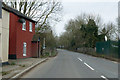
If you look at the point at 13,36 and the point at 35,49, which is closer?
the point at 13,36

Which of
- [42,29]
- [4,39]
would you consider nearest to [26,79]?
[4,39]

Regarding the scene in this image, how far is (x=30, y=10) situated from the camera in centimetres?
3547

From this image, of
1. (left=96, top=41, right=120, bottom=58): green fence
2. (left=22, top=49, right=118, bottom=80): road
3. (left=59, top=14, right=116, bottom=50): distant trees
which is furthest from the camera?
(left=59, top=14, right=116, bottom=50): distant trees

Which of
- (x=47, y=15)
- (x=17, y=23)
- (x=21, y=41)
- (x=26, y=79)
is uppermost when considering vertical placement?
(x=47, y=15)

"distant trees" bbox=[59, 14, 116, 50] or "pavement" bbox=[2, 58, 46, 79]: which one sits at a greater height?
"distant trees" bbox=[59, 14, 116, 50]

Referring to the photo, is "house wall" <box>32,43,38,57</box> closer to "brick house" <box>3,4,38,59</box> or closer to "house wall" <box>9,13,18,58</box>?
"brick house" <box>3,4,38,59</box>

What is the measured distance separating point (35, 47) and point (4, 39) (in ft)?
39.2

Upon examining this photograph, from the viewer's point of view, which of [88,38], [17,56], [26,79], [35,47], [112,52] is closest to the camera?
[26,79]

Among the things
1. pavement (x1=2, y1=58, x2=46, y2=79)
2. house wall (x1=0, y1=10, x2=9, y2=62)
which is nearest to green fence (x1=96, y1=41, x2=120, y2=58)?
pavement (x1=2, y1=58, x2=46, y2=79)

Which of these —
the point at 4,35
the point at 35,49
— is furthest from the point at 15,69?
the point at 35,49

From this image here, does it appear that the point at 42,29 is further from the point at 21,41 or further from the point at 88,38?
the point at 88,38

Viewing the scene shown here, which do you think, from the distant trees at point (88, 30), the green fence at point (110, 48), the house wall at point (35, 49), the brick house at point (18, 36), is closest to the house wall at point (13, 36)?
the brick house at point (18, 36)

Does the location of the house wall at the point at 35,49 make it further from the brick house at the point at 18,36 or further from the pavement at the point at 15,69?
the pavement at the point at 15,69

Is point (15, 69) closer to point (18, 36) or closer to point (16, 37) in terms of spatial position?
point (16, 37)
